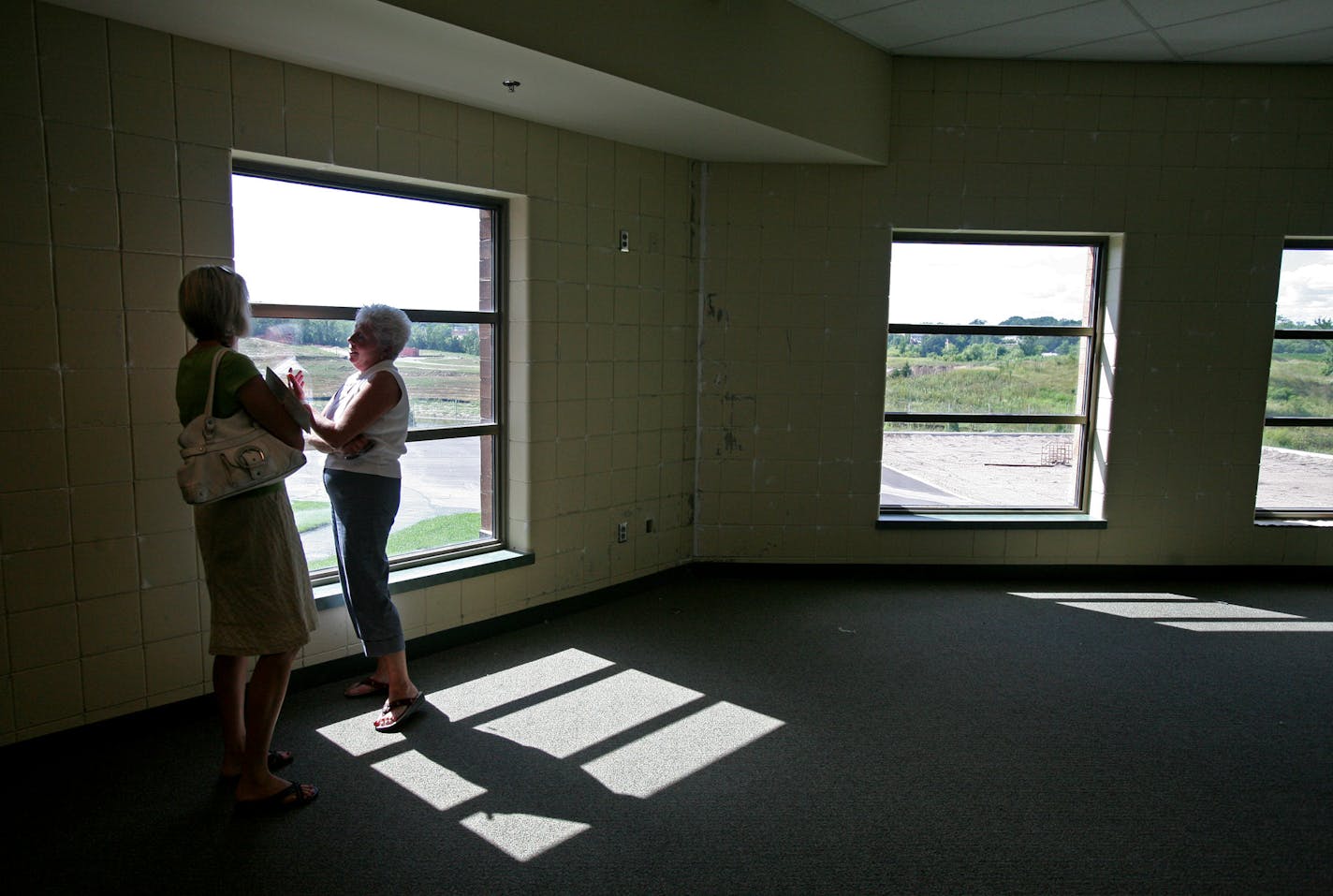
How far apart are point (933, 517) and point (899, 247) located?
1.65 metres

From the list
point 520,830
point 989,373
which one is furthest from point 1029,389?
point 520,830

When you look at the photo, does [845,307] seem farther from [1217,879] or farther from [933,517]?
[1217,879]

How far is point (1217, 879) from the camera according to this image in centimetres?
228

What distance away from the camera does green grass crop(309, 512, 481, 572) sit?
3.83 m

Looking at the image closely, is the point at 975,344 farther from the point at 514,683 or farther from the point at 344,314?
the point at 344,314

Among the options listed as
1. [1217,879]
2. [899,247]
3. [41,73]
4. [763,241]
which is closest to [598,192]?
[763,241]

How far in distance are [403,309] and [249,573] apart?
1674mm

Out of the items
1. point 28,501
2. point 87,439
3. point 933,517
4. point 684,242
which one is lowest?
point 933,517

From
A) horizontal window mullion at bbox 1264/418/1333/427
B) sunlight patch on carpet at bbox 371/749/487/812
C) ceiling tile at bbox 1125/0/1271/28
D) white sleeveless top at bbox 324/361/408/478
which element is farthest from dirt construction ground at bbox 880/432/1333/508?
sunlight patch on carpet at bbox 371/749/487/812

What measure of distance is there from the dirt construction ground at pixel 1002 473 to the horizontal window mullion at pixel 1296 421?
168 mm

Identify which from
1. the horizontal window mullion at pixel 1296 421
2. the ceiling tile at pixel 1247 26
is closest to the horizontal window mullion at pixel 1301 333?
the horizontal window mullion at pixel 1296 421

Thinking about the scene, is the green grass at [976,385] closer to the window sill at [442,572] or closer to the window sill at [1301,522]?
the window sill at [1301,522]

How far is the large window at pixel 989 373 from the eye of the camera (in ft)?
16.8

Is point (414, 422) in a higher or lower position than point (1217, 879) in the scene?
higher
